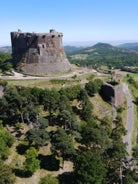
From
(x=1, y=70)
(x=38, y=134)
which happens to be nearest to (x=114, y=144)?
(x=38, y=134)

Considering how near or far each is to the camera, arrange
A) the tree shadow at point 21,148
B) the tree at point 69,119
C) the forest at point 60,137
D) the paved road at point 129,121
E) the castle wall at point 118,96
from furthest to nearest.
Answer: the castle wall at point 118,96
the paved road at point 129,121
the tree at point 69,119
the tree shadow at point 21,148
the forest at point 60,137

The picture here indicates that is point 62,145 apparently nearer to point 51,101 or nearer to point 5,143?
point 5,143

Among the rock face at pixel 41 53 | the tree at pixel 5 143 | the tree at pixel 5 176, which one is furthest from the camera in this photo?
the rock face at pixel 41 53

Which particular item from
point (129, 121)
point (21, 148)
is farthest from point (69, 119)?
point (129, 121)

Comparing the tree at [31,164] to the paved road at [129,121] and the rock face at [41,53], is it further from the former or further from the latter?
the rock face at [41,53]

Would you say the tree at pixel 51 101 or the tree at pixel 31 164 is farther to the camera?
the tree at pixel 51 101

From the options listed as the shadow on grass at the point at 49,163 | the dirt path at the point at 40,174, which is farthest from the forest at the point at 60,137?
the dirt path at the point at 40,174
